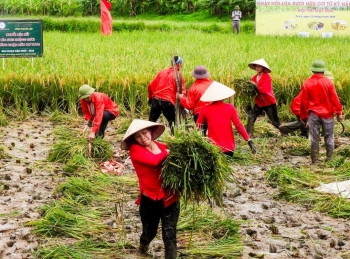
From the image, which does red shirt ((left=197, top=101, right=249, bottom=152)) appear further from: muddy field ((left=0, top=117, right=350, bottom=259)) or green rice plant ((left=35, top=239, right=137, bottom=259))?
green rice plant ((left=35, top=239, right=137, bottom=259))

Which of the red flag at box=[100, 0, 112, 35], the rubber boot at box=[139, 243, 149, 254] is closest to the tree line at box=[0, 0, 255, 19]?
the red flag at box=[100, 0, 112, 35]

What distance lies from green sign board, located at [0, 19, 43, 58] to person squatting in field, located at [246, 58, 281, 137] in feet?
15.8

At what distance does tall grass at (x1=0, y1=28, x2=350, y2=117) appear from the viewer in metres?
11.1

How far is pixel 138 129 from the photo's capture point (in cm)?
473

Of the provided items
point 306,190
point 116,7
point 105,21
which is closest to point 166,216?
point 306,190

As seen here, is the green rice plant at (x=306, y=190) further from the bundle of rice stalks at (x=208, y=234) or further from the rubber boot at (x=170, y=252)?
the rubber boot at (x=170, y=252)

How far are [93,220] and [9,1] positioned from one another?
103 feet

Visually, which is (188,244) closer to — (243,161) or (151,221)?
(151,221)

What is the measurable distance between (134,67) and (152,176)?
778cm

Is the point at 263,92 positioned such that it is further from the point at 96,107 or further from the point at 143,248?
the point at 143,248

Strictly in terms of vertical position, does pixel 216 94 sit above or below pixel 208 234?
above

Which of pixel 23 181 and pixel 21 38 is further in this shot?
pixel 21 38

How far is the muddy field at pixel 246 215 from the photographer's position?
5.36 meters

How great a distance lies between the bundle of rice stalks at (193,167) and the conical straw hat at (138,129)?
Result: 0.13 m
